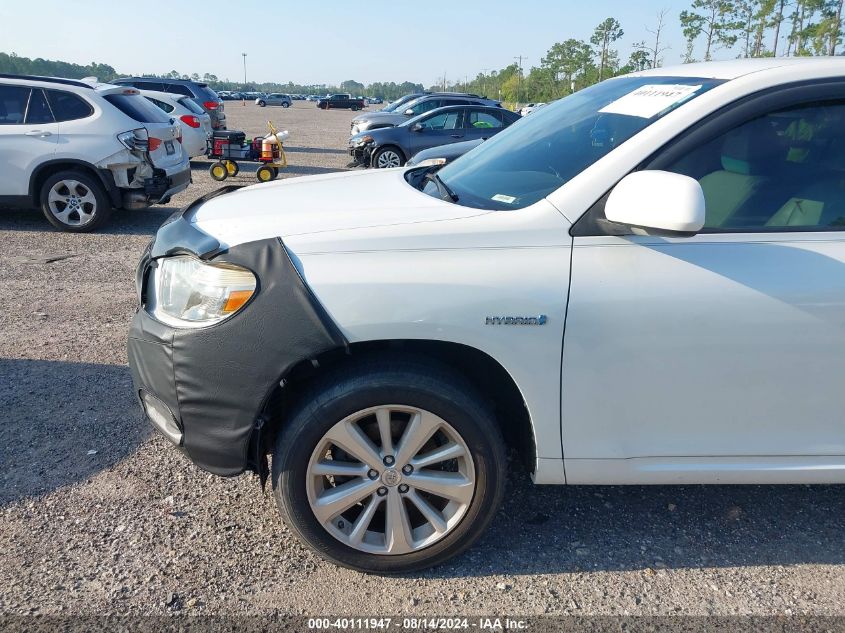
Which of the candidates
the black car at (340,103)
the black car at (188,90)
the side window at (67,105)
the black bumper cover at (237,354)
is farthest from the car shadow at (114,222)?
the black car at (340,103)

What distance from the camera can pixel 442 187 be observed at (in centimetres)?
310

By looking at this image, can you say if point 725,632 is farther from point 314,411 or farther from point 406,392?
point 314,411

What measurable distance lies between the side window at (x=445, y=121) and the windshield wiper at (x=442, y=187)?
12.0 meters

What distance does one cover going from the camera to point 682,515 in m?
3.07

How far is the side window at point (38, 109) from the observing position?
318 inches

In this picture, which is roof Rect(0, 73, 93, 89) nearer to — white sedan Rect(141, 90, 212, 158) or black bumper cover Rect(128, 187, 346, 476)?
white sedan Rect(141, 90, 212, 158)

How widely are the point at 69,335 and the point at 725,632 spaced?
4.50 meters

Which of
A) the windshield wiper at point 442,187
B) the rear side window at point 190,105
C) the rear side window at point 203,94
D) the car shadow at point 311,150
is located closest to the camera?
the windshield wiper at point 442,187

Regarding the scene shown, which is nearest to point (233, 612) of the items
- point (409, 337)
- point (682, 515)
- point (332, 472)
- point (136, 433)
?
point (332, 472)

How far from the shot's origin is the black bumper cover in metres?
2.35

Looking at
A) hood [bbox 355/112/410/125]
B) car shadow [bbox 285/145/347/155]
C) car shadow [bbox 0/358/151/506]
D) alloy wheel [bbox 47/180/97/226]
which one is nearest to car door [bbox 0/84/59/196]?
alloy wheel [bbox 47/180/97/226]

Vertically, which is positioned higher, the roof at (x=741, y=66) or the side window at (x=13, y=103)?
the roof at (x=741, y=66)

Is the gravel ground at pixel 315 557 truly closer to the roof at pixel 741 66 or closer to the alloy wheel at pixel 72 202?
the roof at pixel 741 66

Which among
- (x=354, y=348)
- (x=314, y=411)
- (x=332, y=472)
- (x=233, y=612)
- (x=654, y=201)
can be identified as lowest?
(x=233, y=612)
